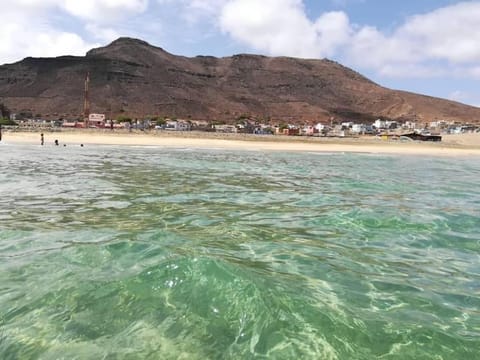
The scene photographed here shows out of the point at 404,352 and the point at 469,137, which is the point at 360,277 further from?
the point at 469,137

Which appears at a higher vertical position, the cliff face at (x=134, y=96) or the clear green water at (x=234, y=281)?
the cliff face at (x=134, y=96)

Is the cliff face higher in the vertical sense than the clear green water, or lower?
higher

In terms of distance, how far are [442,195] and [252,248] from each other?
11.6 metres

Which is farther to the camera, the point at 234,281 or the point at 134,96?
the point at 134,96

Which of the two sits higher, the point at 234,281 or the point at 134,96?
the point at 134,96

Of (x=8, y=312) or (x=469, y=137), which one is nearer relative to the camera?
(x=8, y=312)

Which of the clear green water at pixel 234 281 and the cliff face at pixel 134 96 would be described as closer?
the clear green water at pixel 234 281

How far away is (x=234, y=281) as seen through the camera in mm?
6258

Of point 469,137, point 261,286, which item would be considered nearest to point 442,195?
point 261,286

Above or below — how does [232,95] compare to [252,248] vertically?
above

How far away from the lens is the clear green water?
480cm

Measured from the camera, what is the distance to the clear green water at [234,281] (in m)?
4.80

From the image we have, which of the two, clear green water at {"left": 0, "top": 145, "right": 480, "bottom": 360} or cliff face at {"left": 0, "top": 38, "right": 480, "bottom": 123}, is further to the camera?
cliff face at {"left": 0, "top": 38, "right": 480, "bottom": 123}

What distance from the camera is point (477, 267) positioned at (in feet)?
26.0
